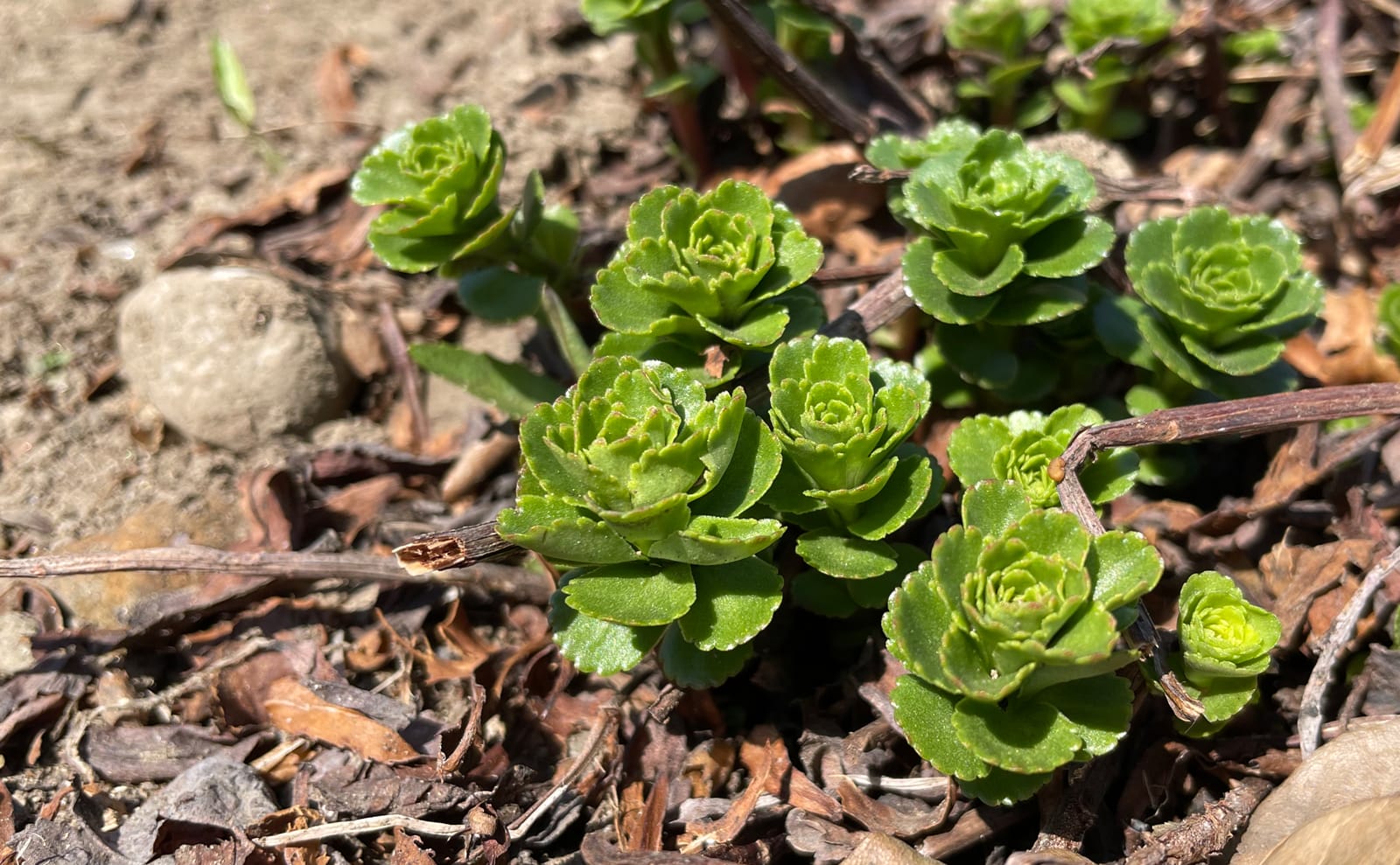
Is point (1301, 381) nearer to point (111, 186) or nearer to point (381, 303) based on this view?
point (381, 303)

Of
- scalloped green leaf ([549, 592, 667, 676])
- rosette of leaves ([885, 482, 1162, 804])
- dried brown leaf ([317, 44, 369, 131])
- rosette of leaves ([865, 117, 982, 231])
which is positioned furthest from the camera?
dried brown leaf ([317, 44, 369, 131])

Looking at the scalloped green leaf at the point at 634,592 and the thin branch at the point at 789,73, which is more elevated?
the thin branch at the point at 789,73

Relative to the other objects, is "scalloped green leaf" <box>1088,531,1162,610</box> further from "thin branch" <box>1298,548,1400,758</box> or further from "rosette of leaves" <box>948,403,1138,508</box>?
"thin branch" <box>1298,548,1400,758</box>

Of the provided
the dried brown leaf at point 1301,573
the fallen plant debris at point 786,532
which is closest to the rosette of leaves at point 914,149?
the fallen plant debris at point 786,532

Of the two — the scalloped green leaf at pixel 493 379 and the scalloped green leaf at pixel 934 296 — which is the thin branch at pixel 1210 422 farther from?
the scalloped green leaf at pixel 493 379

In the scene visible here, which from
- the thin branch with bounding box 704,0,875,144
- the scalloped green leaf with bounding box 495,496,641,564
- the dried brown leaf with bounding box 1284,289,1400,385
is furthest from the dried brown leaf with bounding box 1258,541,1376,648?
the thin branch with bounding box 704,0,875,144

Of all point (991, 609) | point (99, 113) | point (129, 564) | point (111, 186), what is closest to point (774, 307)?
point (991, 609)
